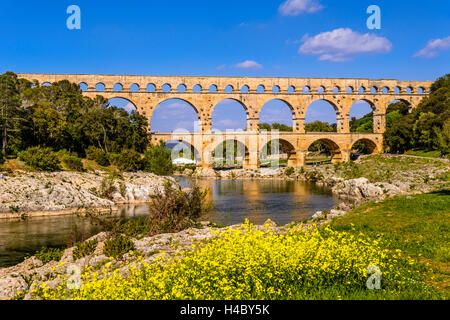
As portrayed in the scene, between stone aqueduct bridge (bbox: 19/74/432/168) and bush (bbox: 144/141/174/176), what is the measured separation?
46.3 ft

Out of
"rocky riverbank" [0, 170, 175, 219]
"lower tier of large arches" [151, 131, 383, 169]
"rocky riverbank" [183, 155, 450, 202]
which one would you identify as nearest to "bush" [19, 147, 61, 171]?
"rocky riverbank" [0, 170, 175, 219]

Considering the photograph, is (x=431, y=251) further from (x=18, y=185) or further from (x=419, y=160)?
(x=419, y=160)

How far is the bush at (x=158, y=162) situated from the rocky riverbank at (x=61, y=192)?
21.5 ft

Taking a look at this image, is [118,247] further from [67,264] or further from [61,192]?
[61,192]

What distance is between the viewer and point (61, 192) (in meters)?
27.7

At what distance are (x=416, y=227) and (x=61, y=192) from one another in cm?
2421

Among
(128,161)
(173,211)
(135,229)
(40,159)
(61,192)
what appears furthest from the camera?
(128,161)

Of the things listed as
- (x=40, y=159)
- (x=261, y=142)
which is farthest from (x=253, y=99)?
(x=40, y=159)

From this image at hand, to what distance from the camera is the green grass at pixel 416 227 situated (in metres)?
8.93

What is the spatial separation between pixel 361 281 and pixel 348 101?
2418 inches

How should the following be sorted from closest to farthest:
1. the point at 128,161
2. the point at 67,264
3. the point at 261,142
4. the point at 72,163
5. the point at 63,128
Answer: the point at 67,264 → the point at 72,163 → the point at 63,128 → the point at 128,161 → the point at 261,142

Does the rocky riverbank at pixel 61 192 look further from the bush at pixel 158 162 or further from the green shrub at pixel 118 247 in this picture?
the green shrub at pixel 118 247

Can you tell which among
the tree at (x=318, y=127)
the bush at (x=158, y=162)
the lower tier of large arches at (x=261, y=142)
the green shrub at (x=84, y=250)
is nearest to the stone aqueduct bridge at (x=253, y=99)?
the lower tier of large arches at (x=261, y=142)

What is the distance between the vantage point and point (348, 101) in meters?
64.2
